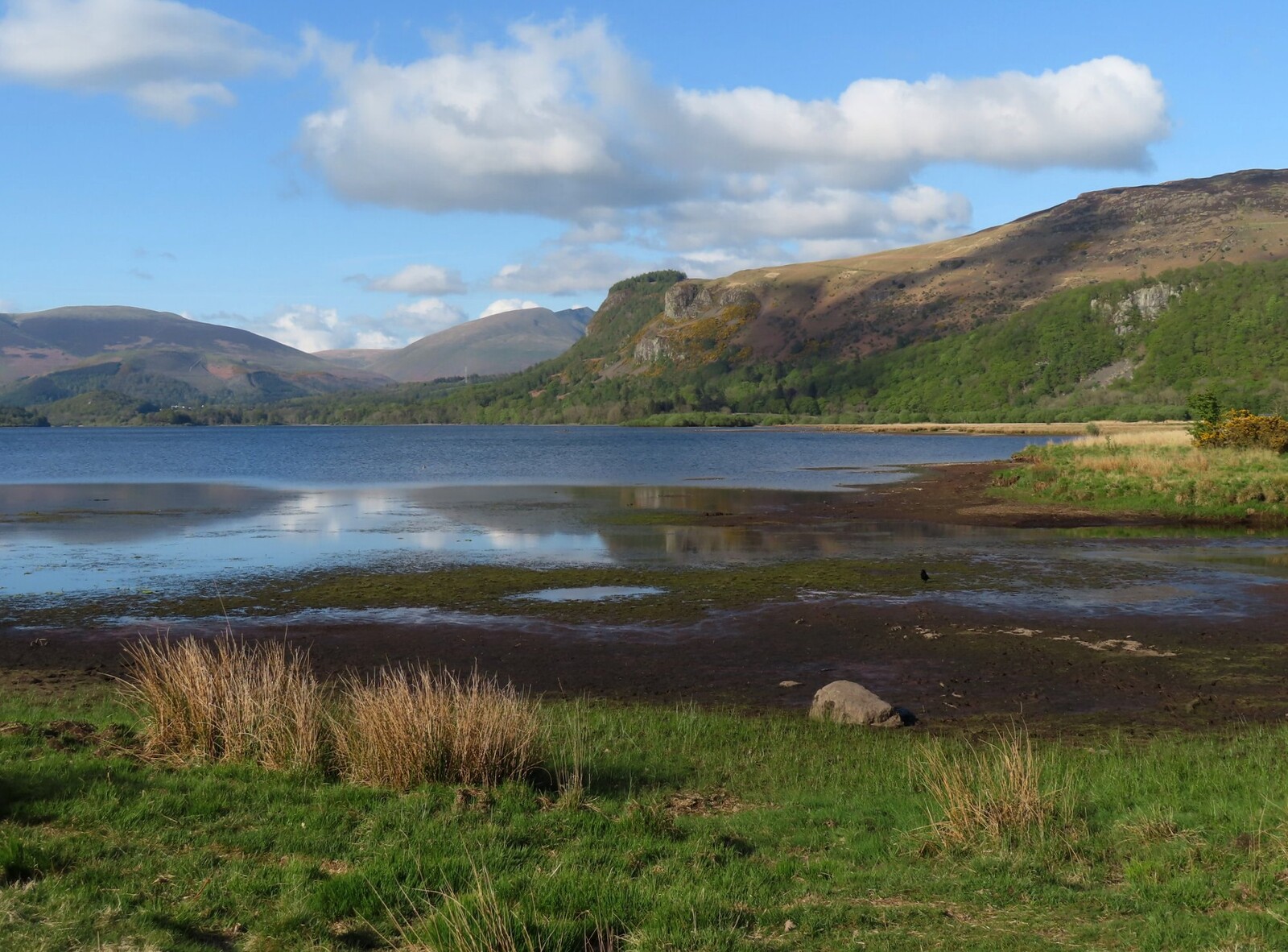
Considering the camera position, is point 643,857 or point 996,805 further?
point 996,805

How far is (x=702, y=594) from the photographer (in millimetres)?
24203

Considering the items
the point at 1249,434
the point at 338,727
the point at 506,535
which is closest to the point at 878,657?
the point at 338,727

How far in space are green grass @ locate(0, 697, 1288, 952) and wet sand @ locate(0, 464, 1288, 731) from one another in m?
3.17

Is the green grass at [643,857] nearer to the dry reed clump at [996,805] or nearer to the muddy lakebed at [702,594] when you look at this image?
the dry reed clump at [996,805]

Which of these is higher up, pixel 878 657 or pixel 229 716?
pixel 229 716

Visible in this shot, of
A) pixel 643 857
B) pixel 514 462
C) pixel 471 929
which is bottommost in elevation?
pixel 643 857

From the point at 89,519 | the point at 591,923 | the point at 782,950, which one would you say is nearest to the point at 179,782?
the point at 591,923

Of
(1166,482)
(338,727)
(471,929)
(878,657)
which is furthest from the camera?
(1166,482)

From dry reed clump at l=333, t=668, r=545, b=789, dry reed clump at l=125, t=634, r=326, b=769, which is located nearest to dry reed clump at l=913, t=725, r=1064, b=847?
dry reed clump at l=333, t=668, r=545, b=789

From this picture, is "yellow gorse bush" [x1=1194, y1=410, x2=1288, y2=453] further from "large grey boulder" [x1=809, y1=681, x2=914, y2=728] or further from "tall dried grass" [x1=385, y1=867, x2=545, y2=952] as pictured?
"tall dried grass" [x1=385, y1=867, x2=545, y2=952]

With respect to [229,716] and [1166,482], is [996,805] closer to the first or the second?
[229,716]

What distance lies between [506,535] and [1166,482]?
26.0 meters

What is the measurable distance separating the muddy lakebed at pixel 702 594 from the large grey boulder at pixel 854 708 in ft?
2.84

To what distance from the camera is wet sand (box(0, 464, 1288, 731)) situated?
49.7 ft
